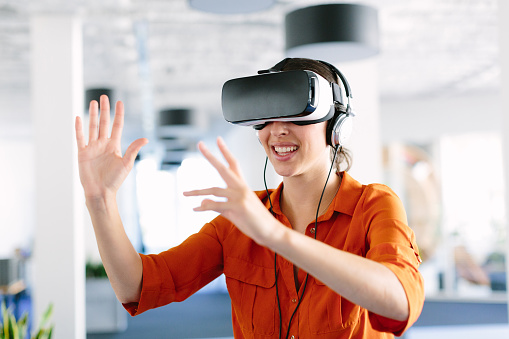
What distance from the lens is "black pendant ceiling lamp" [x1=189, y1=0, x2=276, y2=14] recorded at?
318 centimetres

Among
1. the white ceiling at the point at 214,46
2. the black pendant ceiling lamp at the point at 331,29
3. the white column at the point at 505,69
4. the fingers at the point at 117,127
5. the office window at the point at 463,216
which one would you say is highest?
the white ceiling at the point at 214,46

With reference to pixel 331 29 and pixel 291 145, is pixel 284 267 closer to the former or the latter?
pixel 291 145

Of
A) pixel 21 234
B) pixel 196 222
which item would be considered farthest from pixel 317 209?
pixel 196 222

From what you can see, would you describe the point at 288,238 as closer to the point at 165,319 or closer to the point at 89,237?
the point at 165,319

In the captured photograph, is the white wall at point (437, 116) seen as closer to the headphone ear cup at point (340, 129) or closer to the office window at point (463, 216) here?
the office window at point (463, 216)

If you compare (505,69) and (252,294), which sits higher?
(505,69)

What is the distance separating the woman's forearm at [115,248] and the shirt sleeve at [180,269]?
33 millimetres

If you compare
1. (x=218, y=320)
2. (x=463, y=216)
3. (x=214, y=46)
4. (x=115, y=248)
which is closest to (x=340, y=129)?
(x=115, y=248)

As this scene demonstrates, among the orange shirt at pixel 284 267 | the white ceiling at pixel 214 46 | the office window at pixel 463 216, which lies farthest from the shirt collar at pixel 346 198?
the office window at pixel 463 216

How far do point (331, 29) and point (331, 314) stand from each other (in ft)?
7.65

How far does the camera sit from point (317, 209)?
1.39 metres

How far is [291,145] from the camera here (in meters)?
1.33

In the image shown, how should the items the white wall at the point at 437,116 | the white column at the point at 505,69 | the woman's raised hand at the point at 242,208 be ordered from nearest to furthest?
1. the woman's raised hand at the point at 242,208
2. the white column at the point at 505,69
3. the white wall at the point at 437,116

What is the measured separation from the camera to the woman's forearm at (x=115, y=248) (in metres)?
1.29
